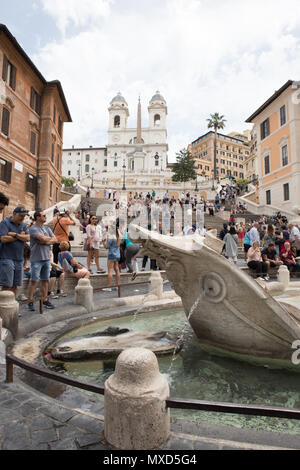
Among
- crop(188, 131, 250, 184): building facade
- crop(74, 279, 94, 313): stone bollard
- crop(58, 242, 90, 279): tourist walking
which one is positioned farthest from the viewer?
crop(188, 131, 250, 184): building facade

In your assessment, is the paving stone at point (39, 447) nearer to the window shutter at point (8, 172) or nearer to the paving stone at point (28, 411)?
the paving stone at point (28, 411)

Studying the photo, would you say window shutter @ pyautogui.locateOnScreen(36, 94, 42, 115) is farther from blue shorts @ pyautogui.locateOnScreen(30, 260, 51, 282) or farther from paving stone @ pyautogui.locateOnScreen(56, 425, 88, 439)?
paving stone @ pyautogui.locateOnScreen(56, 425, 88, 439)

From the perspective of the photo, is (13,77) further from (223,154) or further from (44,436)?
(223,154)

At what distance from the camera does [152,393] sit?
174 cm

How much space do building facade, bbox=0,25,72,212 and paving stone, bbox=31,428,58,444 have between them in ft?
67.4

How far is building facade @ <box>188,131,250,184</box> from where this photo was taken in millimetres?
92625

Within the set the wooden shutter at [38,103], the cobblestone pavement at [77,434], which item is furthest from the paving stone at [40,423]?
the wooden shutter at [38,103]

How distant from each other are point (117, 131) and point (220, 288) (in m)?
95.9

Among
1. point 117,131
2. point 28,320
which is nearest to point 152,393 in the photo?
point 28,320

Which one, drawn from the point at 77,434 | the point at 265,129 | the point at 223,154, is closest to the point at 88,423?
the point at 77,434

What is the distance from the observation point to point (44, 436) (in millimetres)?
1860

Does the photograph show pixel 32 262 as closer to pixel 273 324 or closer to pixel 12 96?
pixel 273 324

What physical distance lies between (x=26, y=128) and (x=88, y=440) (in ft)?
83.9

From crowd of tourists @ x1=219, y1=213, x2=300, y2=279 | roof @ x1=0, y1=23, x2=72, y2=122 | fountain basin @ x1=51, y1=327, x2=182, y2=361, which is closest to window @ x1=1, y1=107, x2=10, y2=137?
roof @ x1=0, y1=23, x2=72, y2=122
